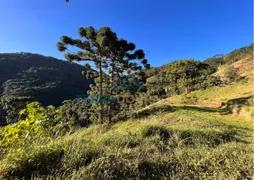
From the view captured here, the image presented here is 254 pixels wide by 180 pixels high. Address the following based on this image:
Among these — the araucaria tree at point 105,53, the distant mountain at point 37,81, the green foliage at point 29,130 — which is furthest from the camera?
the distant mountain at point 37,81

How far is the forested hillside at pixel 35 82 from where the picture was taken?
97.7ft

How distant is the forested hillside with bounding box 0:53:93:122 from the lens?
29781 millimetres

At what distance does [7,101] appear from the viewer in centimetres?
2006

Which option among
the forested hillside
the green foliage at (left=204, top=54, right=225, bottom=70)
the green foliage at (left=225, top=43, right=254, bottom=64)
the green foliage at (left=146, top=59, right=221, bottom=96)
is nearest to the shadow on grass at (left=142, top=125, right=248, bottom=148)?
the green foliage at (left=146, top=59, right=221, bottom=96)

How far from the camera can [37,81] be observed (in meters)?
38.4

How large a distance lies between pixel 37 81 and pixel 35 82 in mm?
747

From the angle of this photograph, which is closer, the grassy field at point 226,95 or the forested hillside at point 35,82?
the grassy field at point 226,95

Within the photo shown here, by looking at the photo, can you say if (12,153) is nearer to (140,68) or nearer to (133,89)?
(140,68)

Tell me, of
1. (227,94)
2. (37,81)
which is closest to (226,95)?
(227,94)

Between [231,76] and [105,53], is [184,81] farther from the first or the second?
[105,53]

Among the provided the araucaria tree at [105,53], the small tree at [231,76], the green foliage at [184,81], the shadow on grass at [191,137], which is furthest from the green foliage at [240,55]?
the shadow on grass at [191,137]

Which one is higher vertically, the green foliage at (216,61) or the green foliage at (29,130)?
the green foliage at (216,61)

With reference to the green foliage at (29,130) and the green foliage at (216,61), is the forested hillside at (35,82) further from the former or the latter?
the green foliage at (216,61)

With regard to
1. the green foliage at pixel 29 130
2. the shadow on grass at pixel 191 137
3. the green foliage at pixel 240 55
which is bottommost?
the shadow on grass at pixel 191 137
